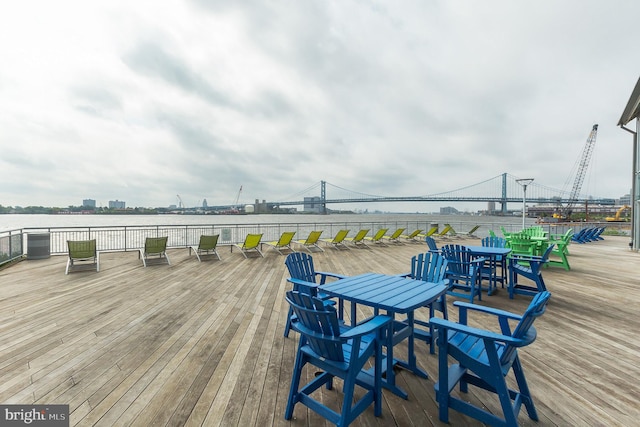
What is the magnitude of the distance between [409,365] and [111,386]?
7.97 ft

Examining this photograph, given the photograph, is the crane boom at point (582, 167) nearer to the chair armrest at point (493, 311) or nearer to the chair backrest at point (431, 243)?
the chair backrest at point (431, 243)

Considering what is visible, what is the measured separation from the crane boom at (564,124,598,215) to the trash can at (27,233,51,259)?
69273mm

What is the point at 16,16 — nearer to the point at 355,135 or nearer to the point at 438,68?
the point at 438,68

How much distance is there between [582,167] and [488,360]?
74976mm

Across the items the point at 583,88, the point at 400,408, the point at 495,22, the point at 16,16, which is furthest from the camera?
the point at 583,88

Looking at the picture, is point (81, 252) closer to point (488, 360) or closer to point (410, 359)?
point (410, 359)

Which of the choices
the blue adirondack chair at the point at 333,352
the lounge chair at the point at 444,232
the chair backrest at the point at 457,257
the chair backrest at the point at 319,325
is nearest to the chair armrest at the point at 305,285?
the blue adirondack chair at the point at 333,352

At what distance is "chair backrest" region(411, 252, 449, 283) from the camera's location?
291cm

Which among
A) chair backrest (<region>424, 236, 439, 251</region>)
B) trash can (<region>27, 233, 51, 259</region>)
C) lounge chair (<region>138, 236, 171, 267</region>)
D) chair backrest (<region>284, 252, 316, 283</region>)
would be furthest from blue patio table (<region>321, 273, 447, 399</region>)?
trash can (<region>27, 233, 51, 259</region>)

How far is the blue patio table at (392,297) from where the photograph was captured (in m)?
1.85

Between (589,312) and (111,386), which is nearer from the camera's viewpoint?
(111,386)

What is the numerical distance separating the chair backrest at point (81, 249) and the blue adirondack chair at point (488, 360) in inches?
299

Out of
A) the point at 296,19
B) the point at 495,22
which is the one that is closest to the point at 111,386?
the point at 296,19

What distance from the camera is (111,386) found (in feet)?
6.82
